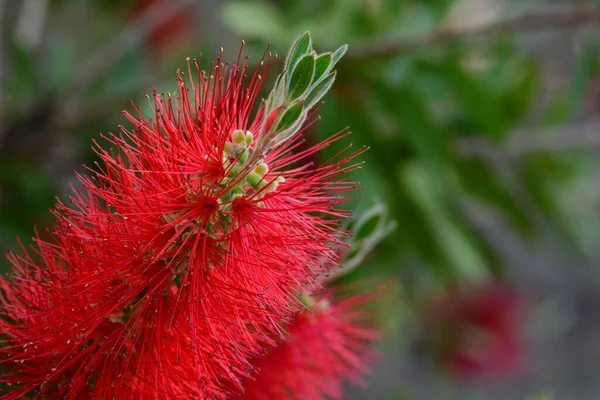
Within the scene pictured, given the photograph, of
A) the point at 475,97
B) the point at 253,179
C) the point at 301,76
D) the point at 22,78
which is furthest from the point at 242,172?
the point at 22,78

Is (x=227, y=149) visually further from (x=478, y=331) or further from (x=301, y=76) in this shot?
(x=478, y=331)

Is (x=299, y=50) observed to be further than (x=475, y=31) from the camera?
No

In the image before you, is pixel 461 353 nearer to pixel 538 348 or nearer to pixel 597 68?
pixel 538 348

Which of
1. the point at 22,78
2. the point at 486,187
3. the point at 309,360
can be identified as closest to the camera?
the point at 309,360

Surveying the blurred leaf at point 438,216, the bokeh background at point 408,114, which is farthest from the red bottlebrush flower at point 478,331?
the blurred leaf at point 438,216

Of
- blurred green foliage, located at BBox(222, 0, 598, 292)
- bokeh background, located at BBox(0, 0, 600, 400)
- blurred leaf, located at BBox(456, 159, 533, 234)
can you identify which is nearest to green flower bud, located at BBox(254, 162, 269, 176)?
bokeh background, located at BBox(0, 0, 600, 400)

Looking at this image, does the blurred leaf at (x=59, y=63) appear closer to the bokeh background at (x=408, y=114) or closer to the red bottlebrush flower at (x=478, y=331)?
the bokeh background at (x=408, y=114)

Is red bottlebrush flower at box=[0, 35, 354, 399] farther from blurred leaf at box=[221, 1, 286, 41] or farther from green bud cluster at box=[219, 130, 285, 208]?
blurred leaf at box=[221, 1, 286, 41]
